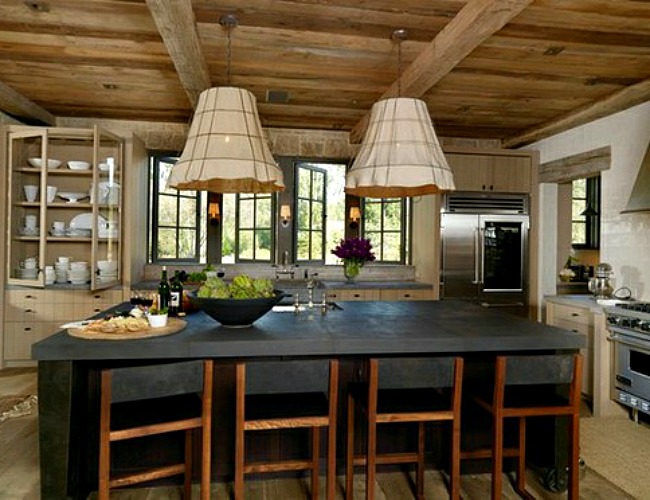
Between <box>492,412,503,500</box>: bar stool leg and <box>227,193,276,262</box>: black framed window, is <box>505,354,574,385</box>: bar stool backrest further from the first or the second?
<box>227,193,276,262</box>: black framed window

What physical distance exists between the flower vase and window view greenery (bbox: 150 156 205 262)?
1677mm

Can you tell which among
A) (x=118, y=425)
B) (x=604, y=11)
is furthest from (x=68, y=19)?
(x=604, y=11)

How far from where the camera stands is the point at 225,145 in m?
2.28

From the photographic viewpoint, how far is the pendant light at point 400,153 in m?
2.46

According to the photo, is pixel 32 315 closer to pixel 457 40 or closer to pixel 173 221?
pixel 173 221

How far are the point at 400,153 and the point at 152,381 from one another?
5.12ft

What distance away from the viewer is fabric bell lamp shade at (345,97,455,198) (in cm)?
246

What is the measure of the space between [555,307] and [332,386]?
10.1ft

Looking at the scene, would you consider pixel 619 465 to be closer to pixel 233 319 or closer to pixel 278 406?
pixel 278 406

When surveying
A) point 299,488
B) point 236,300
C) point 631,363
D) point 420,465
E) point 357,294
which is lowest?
point 299,488

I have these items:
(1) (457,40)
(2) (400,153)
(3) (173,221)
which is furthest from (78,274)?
(1) (457,40)

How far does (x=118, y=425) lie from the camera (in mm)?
2006

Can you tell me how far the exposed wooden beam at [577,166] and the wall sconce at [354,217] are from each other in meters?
2.08

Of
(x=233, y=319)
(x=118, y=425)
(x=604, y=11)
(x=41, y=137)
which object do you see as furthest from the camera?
(x=41, y=137)
